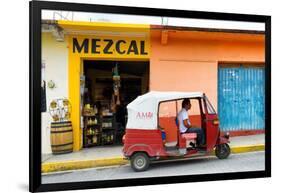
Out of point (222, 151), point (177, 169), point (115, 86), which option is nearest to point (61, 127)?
point (115, 86)

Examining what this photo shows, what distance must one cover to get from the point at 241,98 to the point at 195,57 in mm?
1037

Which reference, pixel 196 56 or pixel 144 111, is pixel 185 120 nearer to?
pixel 144 111

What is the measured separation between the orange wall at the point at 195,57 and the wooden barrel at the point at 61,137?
1377 millimetres

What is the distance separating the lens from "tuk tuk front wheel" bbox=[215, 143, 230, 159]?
493cm

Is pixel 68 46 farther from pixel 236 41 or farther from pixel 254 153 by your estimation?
pixel 254 153

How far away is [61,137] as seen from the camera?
4.38m

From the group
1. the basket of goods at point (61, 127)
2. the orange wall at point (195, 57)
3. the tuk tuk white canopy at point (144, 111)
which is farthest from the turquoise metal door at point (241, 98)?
the basket of goods at point (61, 127)

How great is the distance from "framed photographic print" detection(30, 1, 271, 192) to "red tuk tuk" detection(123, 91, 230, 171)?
0.05ft

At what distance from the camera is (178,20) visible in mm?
4496

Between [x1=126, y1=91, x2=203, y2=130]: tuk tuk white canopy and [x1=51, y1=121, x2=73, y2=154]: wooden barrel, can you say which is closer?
[x1=51, y1=121, x2=73, y2=154]: wooden barrel

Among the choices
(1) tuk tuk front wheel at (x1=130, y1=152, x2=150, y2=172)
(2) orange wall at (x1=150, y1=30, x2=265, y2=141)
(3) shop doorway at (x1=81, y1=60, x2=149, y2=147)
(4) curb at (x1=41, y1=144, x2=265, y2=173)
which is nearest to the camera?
(4) curb at (x1=41, y1=144, x2=265, y2=173)

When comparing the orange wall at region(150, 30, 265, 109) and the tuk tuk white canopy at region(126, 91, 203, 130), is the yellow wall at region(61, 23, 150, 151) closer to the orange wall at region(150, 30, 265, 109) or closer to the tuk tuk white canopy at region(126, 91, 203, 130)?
the orange wall at region(150, 30, 265, 109)

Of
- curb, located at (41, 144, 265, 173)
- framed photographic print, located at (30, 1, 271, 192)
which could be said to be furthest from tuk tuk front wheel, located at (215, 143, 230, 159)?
curb, located at (41, 144, 265, 173)

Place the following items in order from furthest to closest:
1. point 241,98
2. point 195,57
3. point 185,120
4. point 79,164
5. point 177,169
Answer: point 241,98, point 195,57, point 185,120, point 177,169, point 79,164
